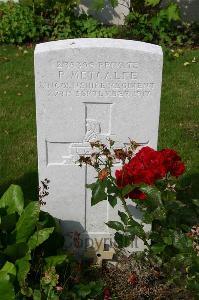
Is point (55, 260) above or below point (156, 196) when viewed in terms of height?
below

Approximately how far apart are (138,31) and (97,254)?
465 cm

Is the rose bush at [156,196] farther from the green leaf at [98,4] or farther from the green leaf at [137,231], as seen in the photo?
the green leaf at [98,4]

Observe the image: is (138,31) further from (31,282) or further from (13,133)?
(31,282)

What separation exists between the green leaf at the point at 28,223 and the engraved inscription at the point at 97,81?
2.05ft

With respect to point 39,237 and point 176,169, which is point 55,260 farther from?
point 176,169

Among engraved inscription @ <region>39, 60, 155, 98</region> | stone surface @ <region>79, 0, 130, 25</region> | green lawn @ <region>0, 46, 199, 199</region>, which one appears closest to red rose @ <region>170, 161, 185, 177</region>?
engraved inscription @ <region>39, 60, 155, 98</region>

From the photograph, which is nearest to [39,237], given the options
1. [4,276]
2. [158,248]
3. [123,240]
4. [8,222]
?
[8,222]

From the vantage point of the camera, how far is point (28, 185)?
4.36m

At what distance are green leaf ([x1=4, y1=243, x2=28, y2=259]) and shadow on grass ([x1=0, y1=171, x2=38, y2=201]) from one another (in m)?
1.18

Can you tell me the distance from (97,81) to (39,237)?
0.89 metres

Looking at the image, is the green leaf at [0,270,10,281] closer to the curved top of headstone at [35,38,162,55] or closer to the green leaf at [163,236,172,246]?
the green leaf at [163,236,172,246]

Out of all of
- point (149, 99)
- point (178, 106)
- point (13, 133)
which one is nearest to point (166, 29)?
point (178, 106)

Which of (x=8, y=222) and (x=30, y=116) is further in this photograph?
(x=30, y=116)

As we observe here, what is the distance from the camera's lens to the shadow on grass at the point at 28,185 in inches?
167
